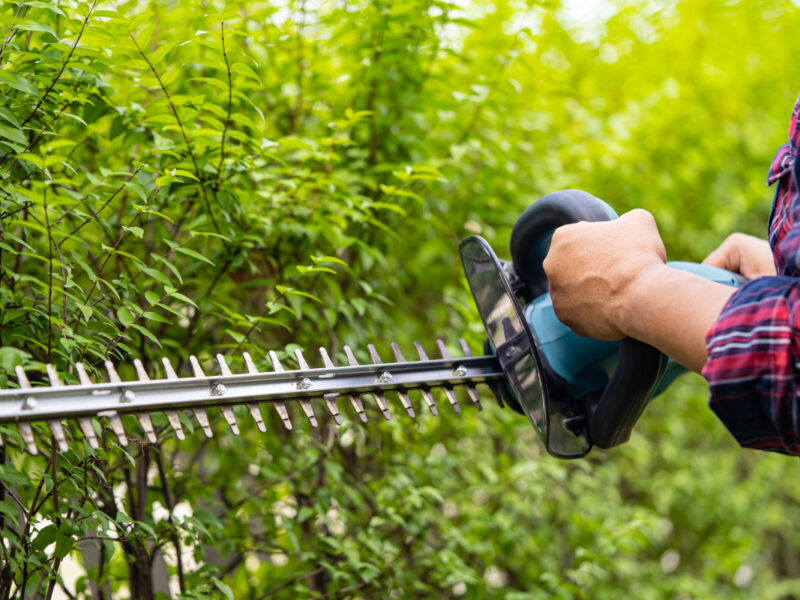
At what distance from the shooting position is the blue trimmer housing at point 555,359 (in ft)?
3.16

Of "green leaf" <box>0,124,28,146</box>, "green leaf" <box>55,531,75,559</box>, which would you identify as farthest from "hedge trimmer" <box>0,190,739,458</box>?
"green leaf" <box>0,124,28,146</box>

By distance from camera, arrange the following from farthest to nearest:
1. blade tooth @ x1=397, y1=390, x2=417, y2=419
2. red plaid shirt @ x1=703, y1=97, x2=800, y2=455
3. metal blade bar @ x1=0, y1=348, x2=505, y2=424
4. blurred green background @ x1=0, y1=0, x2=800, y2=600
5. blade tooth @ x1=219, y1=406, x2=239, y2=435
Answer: blurred green background @ x1=0, y1=0, x2=800, y2=600 → blade tooth @ x1=397, y1=390, x2=417, y2=419 → blade tooth @ x1=219, y1=406, x2=239, y2=435 → metal blade bar @ x1=0, y1=348, x2=505, y2=424 → red plaid shirt @ x1=703, y1=97, x2=800, y2=455

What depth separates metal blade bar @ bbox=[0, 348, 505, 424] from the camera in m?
0.79

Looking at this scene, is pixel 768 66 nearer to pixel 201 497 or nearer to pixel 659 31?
pixel 659 31

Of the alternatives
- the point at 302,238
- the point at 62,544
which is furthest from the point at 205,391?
the point at 302,238

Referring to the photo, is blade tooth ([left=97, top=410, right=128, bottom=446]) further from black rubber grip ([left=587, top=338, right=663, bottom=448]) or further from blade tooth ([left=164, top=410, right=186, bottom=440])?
black rubber grip ([left=587, top=338, right=663, bottom=448])

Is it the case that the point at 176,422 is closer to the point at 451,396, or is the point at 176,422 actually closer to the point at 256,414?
the point at 256,414

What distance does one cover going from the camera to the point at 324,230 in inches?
61.5

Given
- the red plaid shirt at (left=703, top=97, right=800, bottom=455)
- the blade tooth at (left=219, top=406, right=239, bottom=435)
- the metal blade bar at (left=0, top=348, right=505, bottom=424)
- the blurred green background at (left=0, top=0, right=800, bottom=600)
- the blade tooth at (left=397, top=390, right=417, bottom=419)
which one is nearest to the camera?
the red plaid shirt at (left=703, top=97, right=800, bottom=455)

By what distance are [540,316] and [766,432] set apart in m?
0.39

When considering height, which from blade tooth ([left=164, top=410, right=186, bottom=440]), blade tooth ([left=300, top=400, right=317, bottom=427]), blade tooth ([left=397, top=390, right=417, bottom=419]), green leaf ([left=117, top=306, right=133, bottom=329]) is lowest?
blade tooth ([left=397, top=390, right=417, bottom=419])

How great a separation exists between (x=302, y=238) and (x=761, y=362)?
1.22 meters

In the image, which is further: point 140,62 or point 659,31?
point 659,31

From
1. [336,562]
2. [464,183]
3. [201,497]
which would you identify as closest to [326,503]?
[336,562]
